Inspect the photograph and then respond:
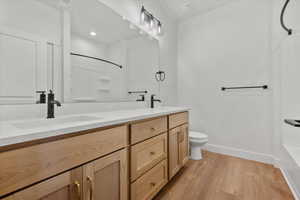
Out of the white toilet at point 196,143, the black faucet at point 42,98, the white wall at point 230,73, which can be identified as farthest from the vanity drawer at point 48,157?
the white wall at point 230,73

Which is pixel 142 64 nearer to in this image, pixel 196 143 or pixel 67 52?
pixel 67 52

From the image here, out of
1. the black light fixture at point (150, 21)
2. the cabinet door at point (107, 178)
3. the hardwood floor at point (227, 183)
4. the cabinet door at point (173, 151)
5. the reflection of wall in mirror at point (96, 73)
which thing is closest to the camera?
the cabinet door at point (107, 178)

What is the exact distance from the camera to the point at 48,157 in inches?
23.3

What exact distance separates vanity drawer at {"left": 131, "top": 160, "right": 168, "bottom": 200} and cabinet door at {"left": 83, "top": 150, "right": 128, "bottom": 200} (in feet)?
0.37

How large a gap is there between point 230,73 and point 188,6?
4.54 feet

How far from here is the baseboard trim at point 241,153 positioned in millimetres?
2088

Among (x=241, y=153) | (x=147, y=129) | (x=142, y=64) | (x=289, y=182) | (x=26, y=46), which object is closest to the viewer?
(x=26, y=46)

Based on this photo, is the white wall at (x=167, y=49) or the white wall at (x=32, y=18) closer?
the white wall at (x=32, y=18)

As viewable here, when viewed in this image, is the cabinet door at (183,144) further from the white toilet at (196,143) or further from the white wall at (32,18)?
the white wall at (32,18)

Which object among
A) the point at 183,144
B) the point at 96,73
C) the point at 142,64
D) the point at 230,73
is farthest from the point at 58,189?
the point at 230,73

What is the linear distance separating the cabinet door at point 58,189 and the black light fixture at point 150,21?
1.97 metres

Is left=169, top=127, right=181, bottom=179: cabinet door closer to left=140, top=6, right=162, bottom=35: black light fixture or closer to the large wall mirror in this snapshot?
the large wall mirror

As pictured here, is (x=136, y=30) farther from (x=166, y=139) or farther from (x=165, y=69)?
(x=166, y=139)

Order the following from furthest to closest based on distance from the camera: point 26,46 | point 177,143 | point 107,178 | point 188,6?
point 188,6
point 177,143
point 26,46
point 107,178
